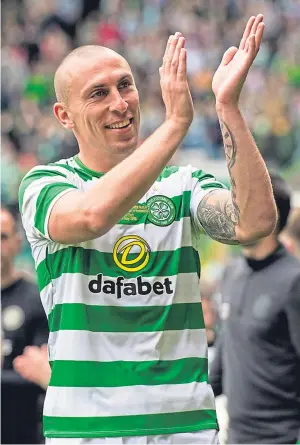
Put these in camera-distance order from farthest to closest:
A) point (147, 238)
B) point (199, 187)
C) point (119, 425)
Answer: point (199, 187) → point (147, 238) → point (119, 425)

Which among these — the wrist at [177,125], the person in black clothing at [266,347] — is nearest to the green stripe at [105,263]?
the wrist at [177,125]

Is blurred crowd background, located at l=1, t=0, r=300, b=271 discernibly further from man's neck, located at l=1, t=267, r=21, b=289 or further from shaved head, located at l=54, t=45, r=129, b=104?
shaved head, located at l=54, t=45, r=129, b=104

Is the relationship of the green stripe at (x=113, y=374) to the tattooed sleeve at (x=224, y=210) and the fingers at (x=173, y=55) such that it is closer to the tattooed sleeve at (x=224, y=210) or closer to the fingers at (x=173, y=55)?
Result: the tattooed sleeve at (x=224, y=210)

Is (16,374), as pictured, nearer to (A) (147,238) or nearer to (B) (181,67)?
(A) (147,238)

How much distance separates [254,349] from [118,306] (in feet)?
5.22

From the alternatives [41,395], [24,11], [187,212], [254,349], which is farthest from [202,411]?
[24,11]

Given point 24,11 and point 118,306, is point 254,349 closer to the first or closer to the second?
point 118,306

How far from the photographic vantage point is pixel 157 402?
8.98ft

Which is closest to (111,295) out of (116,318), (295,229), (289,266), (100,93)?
(116,318)

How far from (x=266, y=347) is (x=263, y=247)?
52cm

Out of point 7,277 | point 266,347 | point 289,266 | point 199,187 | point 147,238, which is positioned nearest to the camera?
point 147,238

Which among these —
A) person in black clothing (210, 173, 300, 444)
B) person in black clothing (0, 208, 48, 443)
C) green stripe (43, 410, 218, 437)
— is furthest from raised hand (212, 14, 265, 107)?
person in black clothing (0, 208, 48, 443)

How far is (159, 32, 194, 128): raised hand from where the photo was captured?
101 inches

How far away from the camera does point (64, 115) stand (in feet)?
10.1
